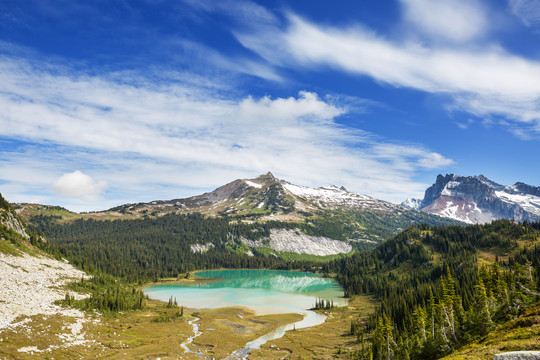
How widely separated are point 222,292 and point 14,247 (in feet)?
353

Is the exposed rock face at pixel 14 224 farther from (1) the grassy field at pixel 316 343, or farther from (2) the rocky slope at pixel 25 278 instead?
(1) the grassy field at pixel 316 343

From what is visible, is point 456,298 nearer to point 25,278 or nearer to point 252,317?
point 252,317

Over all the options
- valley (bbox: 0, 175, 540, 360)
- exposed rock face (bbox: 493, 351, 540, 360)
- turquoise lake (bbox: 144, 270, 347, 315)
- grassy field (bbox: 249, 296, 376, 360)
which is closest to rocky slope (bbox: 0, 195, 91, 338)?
valley (bbox: 0, 175, 540, 360)

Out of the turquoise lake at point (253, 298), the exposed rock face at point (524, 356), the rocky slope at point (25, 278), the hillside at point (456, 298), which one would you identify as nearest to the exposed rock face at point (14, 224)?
the rocky slope at point (25, 278)

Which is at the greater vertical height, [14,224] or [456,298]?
[14,224]

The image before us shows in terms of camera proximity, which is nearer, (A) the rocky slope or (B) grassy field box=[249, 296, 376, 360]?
(A) the rocky slope

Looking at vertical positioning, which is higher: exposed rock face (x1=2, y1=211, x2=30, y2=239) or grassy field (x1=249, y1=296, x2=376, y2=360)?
exposed rock face (x1=2, y1=211, x2=30, y2=239)

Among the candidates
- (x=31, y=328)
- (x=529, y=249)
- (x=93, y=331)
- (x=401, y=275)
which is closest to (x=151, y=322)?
(x=93, y=331)

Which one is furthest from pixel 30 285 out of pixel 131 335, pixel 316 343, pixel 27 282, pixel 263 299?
pixel 263 299

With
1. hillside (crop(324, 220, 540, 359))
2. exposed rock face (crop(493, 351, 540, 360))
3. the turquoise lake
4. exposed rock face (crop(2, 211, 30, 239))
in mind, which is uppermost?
exposed rock face (crop(2, 211, 30, 239))

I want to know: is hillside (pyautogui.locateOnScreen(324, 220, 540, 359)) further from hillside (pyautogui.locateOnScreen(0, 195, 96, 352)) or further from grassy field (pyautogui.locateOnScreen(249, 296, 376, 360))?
hillside (pyautogui.locateOnScreen(0, 195, 96, 352))

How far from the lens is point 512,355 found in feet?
78.6

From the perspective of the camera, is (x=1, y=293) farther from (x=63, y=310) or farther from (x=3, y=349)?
(x=3, y=349)

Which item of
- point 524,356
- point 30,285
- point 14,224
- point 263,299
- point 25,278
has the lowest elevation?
point 263,299
